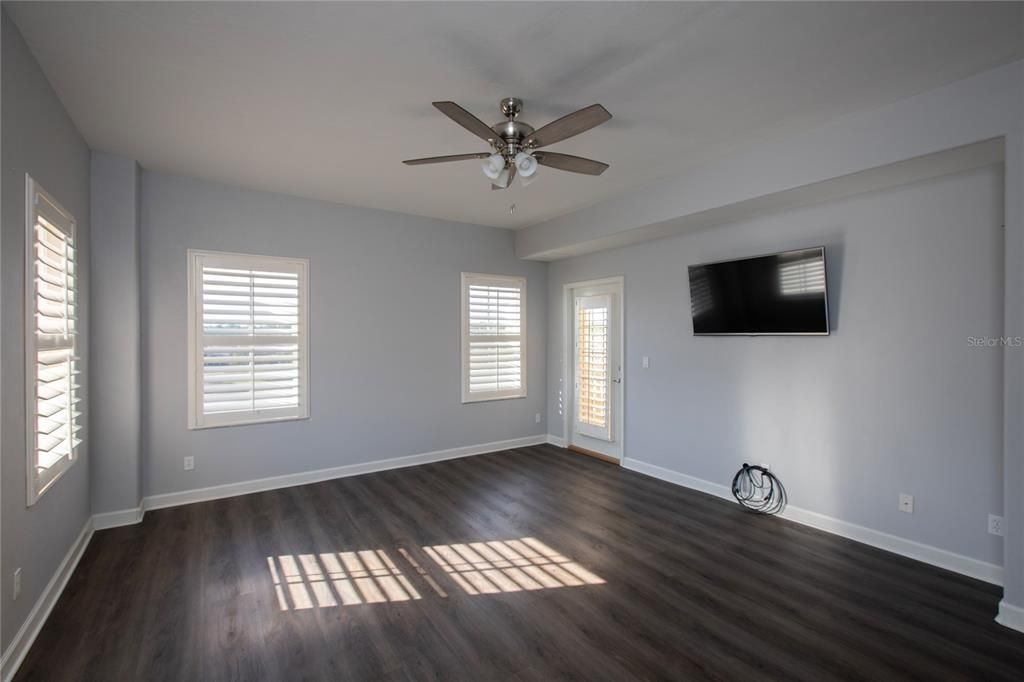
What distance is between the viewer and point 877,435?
128 inches

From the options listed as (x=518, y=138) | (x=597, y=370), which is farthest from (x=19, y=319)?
(x=597, y=370)

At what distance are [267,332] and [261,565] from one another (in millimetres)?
2144

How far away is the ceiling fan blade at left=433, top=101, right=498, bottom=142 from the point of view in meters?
2.16

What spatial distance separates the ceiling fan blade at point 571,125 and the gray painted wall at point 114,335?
3.27 m

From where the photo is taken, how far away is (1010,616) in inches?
93.0

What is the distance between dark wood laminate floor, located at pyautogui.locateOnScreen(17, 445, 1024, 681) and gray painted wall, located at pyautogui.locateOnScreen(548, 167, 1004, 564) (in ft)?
1.42

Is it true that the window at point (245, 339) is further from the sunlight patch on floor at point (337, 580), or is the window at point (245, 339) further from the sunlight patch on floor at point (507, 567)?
the sunlight patch on floor at point (507, 567)

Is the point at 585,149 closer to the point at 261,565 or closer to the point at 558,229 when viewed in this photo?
the point at 558,229

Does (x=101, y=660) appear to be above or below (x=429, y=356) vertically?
below

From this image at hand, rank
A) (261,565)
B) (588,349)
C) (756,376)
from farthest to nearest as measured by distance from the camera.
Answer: (588,349), (756,376), (261,565)

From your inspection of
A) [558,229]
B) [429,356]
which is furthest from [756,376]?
[429,356]

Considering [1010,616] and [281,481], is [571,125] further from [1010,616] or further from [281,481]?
[281,481]

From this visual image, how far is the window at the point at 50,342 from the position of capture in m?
2.28

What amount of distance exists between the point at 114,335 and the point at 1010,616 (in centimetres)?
583
